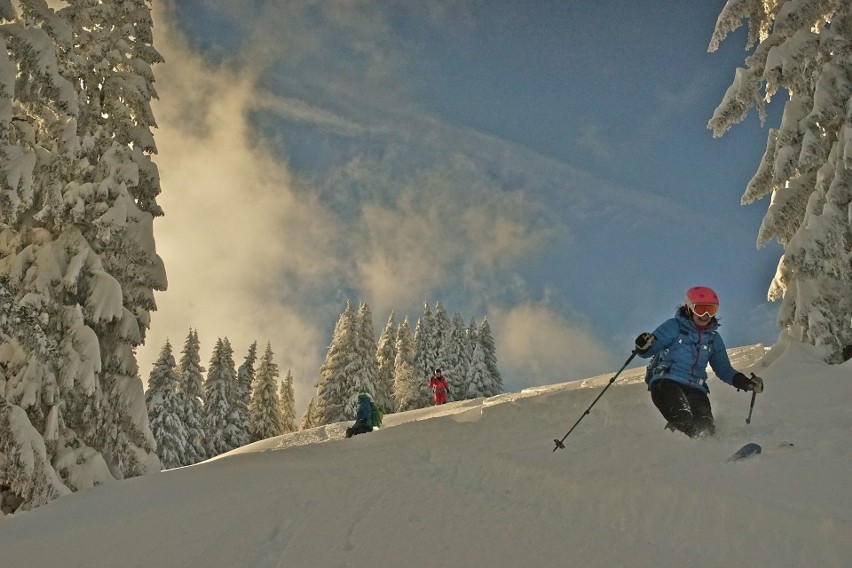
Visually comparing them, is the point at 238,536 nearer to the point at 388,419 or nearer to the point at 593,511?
the point at 593,511

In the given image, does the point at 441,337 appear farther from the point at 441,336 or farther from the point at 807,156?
the point at 807,156

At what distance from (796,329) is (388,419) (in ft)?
41.9

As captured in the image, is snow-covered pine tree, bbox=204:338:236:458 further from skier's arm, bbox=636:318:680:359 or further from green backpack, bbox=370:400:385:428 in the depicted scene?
skier's arm, bbox=636:318:680:359

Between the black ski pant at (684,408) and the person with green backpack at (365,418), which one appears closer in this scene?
the black ski pant at (684,408)

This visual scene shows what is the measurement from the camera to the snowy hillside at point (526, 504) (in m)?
4.16

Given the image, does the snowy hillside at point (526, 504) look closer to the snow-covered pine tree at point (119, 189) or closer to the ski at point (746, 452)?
the ski at point (746, 452)

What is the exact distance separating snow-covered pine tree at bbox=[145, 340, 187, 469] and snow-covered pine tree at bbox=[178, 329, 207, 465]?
3.84ft

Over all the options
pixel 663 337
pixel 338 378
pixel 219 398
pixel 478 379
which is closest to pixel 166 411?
pixel 219 398

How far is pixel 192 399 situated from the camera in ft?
149

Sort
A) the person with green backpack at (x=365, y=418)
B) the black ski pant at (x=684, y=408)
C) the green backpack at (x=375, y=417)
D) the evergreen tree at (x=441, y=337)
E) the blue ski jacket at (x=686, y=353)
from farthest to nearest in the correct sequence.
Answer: the evergreen tree at (x=441, y=337), the green backpack at (x=375, y=417), the person with green backpack at (x=365, y=418), the blue ski jacket at (x=686, y=353), the black ski pant at (x=684, y=408)

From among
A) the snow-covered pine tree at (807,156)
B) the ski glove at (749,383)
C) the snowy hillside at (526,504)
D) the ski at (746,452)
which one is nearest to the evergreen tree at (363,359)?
the snow-covered pine tree at (807,156)

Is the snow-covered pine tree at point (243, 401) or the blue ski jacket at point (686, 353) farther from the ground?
the snow-covered pine tree at point (243, 401)

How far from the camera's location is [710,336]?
7.46m

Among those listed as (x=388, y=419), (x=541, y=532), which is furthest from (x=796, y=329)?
(x=388, y=419)
